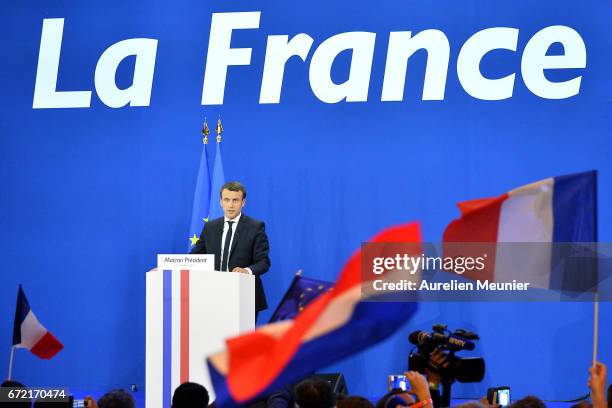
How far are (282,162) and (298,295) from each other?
3.90m

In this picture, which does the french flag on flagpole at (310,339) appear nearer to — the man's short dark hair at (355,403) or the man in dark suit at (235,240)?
the man's short dark hair at (355,403)

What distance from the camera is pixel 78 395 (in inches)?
334

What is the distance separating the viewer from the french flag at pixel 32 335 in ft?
23.3

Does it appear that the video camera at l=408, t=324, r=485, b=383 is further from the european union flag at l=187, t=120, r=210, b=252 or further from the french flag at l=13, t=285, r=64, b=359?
the european union flag at l=187, t=120, r=210, b=252

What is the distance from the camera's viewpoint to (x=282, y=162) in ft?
28.3

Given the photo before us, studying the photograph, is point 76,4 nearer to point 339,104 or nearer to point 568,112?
point 339,104

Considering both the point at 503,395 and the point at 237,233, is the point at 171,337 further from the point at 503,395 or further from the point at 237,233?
the point at 503,395

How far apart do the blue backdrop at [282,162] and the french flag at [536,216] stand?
3.44 meters

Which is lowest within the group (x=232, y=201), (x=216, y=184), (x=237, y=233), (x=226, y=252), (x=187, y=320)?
(x=187, y=320)

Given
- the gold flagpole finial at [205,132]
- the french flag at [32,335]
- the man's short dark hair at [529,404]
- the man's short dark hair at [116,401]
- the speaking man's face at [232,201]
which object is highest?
the gold flagpole finial at [205,132]

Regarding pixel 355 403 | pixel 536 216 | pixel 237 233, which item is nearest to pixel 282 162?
pixel 237 233

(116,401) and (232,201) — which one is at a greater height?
(232,201)

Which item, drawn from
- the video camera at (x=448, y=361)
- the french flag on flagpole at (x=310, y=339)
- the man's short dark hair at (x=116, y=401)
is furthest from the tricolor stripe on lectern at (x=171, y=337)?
the french flag on flagpole at (x=310, y=339)

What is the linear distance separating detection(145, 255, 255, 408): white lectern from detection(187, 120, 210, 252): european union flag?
7.41 ft
